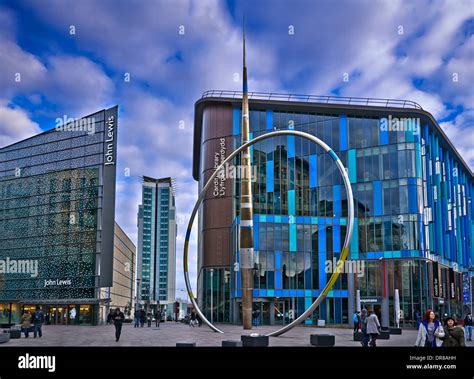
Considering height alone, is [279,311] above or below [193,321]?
above

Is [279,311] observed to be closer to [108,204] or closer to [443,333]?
[108,204]

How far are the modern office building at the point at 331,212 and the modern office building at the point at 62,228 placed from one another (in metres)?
11.5

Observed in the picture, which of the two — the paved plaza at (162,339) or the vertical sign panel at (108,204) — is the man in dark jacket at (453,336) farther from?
the vertical sign panel at (108,204)

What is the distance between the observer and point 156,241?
581ft

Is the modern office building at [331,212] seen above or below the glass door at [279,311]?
above

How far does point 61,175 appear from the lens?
60.7 meters

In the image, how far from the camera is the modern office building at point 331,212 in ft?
168

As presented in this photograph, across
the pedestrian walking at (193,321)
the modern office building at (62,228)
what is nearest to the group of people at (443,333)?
the pedestrian walking at (193,321)

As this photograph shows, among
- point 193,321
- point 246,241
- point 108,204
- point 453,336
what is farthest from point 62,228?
point 453,336

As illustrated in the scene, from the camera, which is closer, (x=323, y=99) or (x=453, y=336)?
(x=453, y=336)

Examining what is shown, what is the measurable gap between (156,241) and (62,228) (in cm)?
11525

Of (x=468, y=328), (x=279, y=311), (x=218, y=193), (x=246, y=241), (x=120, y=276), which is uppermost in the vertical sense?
(x=218, y=193)
